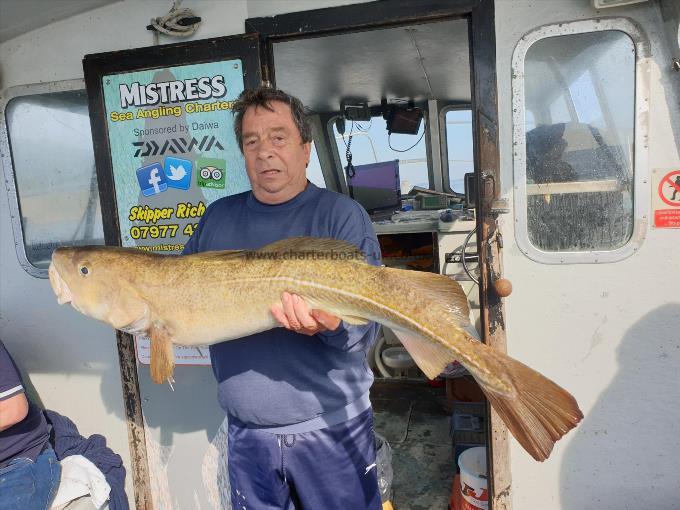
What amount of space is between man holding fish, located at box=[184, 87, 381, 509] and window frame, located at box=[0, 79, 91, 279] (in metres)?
1.86

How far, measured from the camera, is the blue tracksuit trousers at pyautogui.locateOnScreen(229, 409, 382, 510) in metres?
2.16

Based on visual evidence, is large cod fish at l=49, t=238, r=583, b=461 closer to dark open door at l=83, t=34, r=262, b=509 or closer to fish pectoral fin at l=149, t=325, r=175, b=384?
fish pectoral fin at l=149, t=325, r=175, b=384

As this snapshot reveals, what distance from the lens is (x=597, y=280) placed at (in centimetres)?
267

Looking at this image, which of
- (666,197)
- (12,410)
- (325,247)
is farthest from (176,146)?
(666,197)

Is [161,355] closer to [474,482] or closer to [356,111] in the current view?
[474,482]

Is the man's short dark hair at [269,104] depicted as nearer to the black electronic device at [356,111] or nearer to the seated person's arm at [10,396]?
the seated person's arm at [10,396]

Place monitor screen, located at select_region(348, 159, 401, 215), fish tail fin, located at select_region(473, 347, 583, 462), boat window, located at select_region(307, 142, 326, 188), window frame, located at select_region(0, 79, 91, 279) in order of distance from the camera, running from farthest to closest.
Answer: boat window, located at select_region(307, 142, 326, 188) < monitor screen, located at select_region(348, 159, 401, 215) < window frame, located at select_region(0, 79, 91, 279) < fish tail fin, located at select_region(473, 347, 583, 462)

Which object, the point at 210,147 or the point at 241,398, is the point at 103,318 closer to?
the point at 241,398

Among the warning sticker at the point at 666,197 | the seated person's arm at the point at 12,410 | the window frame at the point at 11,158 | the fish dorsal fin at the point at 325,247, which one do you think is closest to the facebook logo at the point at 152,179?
the window frame at the point at 11,158

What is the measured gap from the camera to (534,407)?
5.22ft

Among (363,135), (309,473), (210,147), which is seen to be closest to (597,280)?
(309,473)

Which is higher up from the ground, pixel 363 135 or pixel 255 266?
pixel 363 135

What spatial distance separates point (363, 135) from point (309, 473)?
21.4 feet

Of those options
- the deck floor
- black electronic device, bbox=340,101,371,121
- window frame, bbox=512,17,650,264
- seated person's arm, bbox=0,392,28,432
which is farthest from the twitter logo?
black electronic device, bbox=340,101,371,121
